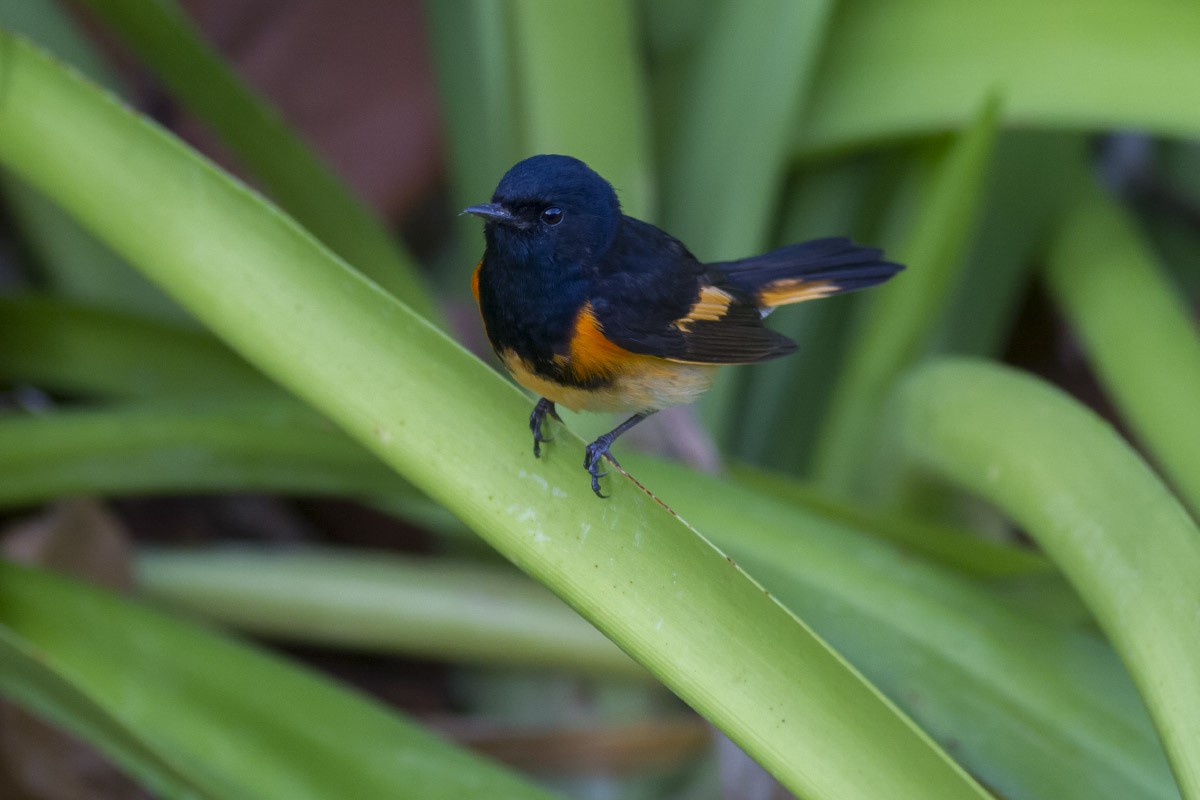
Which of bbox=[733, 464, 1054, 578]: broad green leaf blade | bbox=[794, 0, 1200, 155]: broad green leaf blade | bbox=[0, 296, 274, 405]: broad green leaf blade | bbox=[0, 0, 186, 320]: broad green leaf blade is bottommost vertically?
bbox=[733, 464, 1054, 578]: broad green leaf blade

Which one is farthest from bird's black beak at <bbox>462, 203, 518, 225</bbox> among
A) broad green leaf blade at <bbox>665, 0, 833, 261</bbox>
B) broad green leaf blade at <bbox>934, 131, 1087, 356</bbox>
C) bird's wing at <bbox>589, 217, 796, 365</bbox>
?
broad green leaf blade at <bbox>934, 131, 1087, 356</bbox>

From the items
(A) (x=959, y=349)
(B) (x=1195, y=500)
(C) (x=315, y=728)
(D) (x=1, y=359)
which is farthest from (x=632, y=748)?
(D) (x=1, y=359)

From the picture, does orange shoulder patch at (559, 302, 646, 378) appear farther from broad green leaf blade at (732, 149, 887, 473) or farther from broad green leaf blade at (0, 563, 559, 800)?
broad green leaf blade at (732, 149, 887, 473)

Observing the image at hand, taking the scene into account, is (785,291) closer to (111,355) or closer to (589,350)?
(589,350)

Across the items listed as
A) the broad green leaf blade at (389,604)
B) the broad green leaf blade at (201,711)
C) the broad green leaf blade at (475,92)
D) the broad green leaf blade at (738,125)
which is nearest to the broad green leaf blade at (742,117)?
the broad green leaf blade at (738,125)

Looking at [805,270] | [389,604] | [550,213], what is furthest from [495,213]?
[389,604]

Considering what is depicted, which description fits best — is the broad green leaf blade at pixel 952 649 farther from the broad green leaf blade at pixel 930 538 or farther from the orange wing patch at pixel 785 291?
the orange wing patch at pixel 785 291

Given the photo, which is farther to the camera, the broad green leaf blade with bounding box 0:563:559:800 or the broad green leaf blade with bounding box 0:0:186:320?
the broad green leaf blade with bounding box 0:0:186:320
